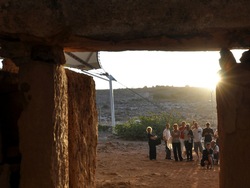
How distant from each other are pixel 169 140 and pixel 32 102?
29.9 feet

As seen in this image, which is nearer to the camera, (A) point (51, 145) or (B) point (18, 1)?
(B) point (18, 1)

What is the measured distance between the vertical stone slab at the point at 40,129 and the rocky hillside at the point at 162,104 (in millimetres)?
18712

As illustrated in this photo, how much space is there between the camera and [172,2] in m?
3.18

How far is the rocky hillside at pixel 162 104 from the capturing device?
2459 cm

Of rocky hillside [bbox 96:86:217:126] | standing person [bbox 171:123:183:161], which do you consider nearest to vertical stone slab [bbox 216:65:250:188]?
standing person [bbox 171:123:183:161]

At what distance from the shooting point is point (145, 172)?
990cm

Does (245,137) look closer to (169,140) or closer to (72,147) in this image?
(72,147)

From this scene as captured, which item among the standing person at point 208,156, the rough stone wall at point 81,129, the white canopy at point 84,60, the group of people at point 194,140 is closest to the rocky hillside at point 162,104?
the group of people at point 194,140

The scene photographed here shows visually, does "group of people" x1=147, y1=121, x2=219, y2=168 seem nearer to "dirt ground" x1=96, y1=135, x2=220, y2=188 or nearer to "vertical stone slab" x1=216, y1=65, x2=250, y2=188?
"dirt ground" x1=96, y1=135, x2=220, y2=188

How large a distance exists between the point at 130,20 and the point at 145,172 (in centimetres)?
712

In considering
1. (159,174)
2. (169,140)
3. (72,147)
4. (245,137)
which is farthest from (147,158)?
(245,137)

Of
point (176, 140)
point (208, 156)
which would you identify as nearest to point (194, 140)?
point (176, 140)

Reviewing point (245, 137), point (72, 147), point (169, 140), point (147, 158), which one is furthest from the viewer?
point (147, 158)

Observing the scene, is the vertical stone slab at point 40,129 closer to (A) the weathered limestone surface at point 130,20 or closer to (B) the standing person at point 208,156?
(A) the weathered limestone surface at point 130,20
